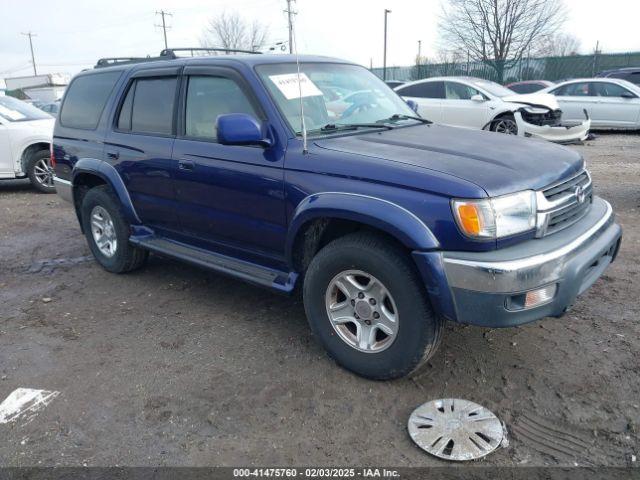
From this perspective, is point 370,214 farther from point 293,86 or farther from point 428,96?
point 428,96

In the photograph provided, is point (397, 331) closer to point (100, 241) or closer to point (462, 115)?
point (100, 241)

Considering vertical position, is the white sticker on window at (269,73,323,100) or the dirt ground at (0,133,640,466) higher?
the white sticker on window at (269,73,323,100)

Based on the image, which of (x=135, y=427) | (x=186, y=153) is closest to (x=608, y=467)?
(x=135, y=427)

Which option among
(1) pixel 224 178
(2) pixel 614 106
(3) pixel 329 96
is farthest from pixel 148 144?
(2) pixel 614 106

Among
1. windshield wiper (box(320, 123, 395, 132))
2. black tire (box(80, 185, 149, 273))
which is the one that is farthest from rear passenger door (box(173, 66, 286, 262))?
black tire (box(80, 185, 149, 273))

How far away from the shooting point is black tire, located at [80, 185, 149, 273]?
4723 millimetres

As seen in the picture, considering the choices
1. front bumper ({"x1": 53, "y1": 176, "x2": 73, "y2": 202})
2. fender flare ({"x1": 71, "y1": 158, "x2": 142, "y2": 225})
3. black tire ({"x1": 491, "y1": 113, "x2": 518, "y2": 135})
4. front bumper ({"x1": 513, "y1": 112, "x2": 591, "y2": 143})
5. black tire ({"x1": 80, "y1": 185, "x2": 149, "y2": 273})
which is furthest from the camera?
black tire ({"x1": 491, "y1": 113, "x2": 518, "y2": 135})

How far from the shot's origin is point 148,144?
13.7 feet

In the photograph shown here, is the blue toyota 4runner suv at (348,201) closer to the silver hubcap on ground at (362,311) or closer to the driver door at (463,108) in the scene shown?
the silver hubcap on ground at (362,311)

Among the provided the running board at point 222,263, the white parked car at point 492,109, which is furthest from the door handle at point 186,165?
the white parked car at point 492,109

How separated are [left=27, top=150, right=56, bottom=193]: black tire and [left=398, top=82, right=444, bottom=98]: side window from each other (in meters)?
7.59

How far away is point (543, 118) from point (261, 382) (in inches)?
391

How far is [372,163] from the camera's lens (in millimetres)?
2896

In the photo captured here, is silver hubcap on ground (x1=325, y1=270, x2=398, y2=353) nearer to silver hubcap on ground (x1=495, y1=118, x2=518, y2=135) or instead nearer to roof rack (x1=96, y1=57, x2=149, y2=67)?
roof rack (x1=96, y1=57, x2=149, y2=67)
